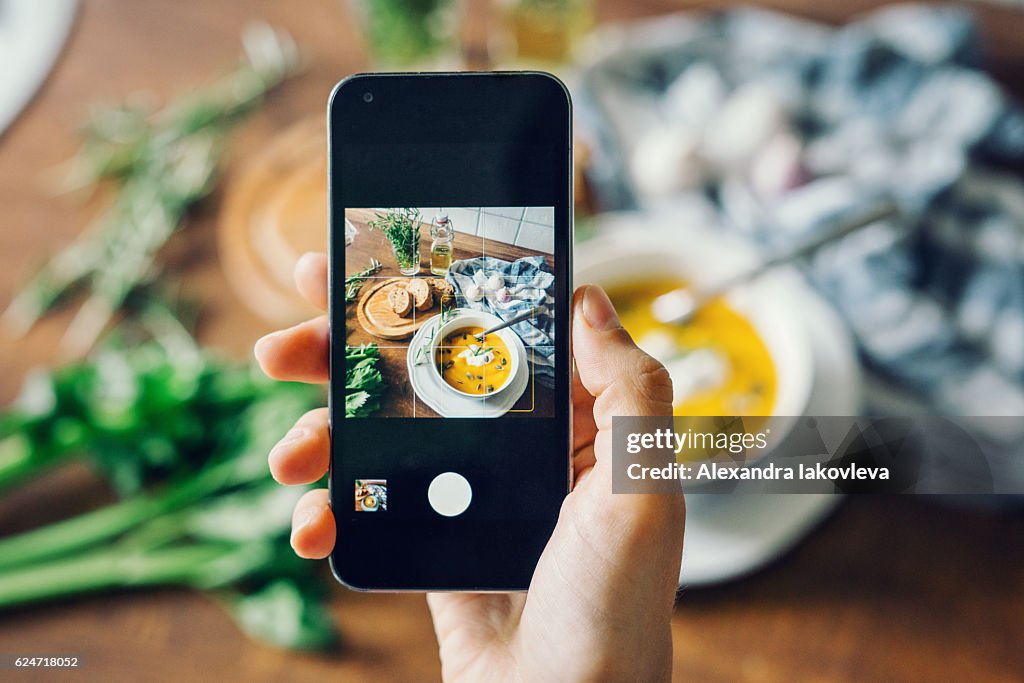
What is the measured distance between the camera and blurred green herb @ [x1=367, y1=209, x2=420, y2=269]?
0.46 meters

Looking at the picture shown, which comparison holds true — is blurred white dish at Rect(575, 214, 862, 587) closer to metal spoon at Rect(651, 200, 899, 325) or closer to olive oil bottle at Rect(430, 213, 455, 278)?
metal spoon at Rect(651, 200, 899, 325)

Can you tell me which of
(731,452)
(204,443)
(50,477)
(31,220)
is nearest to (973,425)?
(731,452)

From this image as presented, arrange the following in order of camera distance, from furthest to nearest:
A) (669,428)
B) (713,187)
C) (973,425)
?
1. (713,187)
2. (973,425)
3. (669,428)

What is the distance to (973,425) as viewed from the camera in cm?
60

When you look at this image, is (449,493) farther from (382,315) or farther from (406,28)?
(406,28)

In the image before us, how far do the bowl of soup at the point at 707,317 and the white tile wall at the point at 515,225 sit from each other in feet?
0.51

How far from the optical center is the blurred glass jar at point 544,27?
77 cm

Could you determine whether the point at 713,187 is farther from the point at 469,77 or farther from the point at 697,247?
the point at 469,77

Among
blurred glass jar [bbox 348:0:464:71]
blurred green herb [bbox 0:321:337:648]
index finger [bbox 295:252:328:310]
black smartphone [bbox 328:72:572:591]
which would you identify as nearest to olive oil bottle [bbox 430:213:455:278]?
black smartphone [bbox 328:72:572:591]

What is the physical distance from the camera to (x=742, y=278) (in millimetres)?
606

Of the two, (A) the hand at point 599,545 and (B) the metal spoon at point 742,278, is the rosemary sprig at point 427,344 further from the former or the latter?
(B) the metal spoon at point 742,278

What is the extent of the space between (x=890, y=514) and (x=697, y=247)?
248mm
